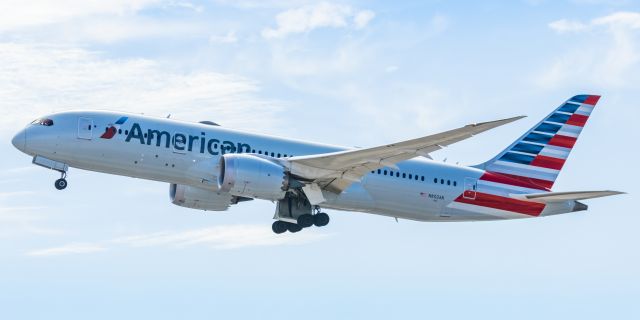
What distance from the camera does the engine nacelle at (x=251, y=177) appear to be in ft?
147

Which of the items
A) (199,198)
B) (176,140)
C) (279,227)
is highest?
(176,140)

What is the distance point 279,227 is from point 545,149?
45.8 feet

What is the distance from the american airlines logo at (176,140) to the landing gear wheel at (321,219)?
14.7ft

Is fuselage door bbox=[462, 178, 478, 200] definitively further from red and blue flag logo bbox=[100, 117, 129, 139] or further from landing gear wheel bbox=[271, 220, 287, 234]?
red and blue flag logo bbox=[100, 117, 129, 139]

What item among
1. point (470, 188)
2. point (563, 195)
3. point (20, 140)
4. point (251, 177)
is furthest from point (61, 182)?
point (563, 195)

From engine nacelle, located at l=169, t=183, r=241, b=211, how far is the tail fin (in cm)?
1233

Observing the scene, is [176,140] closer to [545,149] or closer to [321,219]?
[321,219]

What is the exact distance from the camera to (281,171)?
150 feet

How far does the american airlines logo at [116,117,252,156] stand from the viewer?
46.0 metres

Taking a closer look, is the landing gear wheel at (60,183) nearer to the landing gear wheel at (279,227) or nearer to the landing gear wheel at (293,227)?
the landing gear wheel at (279,227)

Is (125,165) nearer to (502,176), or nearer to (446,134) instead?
(446,134)

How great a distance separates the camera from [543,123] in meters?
55.0

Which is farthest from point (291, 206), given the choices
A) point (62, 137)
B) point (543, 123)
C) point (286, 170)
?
point (543, 123)

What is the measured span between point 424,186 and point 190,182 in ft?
34.8
